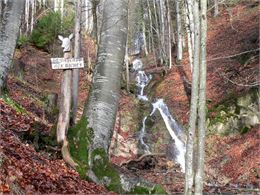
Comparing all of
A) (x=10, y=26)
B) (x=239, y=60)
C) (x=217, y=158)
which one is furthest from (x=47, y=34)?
(x=10, y=26)

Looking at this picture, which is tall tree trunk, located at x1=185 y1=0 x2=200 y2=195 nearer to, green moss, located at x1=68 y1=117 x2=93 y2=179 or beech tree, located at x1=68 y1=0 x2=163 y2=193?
beech tree, located at x1=68 y1=0 x2=163 y2=193

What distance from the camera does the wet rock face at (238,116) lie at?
14789mm

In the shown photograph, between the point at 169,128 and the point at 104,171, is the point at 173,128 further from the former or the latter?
the point at 104,171

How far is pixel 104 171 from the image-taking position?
5.61 metres

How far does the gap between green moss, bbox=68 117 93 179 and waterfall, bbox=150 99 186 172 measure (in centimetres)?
853

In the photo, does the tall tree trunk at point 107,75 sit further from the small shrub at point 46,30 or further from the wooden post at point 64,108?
the small shrub at point 46,30

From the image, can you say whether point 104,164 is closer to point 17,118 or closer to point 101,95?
point 101,95

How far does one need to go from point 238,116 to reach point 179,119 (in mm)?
2968

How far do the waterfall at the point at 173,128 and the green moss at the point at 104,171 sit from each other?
8.40 m

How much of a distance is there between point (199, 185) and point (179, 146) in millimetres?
10290

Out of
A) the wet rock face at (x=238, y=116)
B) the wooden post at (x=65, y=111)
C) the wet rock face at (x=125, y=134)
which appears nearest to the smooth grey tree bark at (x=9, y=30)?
the wooden post at (x=65, y=111)

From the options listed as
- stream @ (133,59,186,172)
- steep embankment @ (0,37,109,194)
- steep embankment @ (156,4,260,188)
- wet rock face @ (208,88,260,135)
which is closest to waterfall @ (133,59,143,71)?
steep embankment @ (156,4,260,188)

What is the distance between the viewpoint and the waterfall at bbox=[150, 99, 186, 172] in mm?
14748

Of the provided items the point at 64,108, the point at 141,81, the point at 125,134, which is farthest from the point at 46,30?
the point at 64,108
